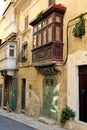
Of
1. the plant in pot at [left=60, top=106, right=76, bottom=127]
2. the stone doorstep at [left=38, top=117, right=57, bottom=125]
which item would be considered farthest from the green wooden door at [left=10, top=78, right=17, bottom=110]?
the plant in pot at [left=60, top=106, right=76, bottom=127]

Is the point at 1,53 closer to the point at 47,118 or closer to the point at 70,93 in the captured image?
the point at 47,118

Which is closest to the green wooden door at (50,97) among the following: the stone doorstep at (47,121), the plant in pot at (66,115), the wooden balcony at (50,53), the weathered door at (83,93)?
the stone doorstep at (47,121)

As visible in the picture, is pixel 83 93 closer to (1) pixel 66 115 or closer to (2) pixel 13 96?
(1) pixel 66 115

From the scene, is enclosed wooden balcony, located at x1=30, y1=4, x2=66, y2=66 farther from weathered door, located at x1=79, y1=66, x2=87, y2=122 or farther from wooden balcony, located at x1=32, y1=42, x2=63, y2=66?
weathered door, located at x1=79, y1=66, x2=87, y2=122

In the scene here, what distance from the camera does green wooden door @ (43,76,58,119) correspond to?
52.2 ft

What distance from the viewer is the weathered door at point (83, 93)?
13.3 m

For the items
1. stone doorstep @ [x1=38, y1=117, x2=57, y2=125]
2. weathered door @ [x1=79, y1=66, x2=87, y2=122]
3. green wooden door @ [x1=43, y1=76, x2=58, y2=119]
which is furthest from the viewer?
green wooden door @ [x1=43, y1=76, x2=58, y2=119]

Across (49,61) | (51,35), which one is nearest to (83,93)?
(49,61)

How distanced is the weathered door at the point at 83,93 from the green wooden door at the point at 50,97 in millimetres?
2296

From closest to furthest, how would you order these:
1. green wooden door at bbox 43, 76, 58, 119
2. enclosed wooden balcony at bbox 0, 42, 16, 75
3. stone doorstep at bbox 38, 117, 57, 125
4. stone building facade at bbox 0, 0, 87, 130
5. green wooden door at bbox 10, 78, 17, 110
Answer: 1. stone building facade at bbox 0, 0, 87, 130
2. stone doorstep at bbox 38, 117, 57, 125
3. green wooden door at bbox 43, 76, 58, 119
4. green wooden door at bbox 10, 78, 17, 110
5. enclosed wooden balcony at bbox 0, 42, 16, 75

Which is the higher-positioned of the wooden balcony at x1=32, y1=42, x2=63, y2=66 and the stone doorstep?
the wooden balcony at x1=32, y1=42, x2=63, y2=66

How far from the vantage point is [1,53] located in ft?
84.6

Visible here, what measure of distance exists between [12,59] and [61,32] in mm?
8856

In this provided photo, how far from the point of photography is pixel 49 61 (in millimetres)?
15281
